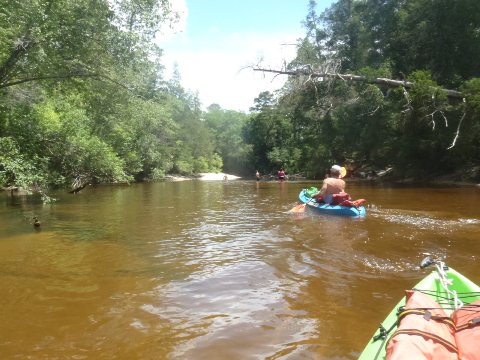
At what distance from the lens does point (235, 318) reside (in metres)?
4.70

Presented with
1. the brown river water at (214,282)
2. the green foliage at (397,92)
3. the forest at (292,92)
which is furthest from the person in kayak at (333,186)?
the green foliage at (397,92)

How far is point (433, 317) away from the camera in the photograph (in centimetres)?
303

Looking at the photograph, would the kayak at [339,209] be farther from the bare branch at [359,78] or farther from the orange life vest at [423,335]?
the bare branch at [359,78]

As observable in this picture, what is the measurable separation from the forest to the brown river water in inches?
121

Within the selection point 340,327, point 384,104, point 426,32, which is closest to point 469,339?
point 340,327

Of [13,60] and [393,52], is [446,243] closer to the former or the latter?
[13,60]

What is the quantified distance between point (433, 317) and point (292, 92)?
21.3 meters

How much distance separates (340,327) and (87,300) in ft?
10.7

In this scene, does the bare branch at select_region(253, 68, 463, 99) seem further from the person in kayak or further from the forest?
the person in kayak

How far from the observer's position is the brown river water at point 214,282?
162 inches

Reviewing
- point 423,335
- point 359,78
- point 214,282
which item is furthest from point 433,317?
point 359,78

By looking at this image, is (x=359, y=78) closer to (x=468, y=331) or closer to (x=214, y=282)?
→ (x=214, y=282)

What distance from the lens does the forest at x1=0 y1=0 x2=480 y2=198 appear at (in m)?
10.8

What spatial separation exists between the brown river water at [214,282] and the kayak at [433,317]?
32.0 inches
